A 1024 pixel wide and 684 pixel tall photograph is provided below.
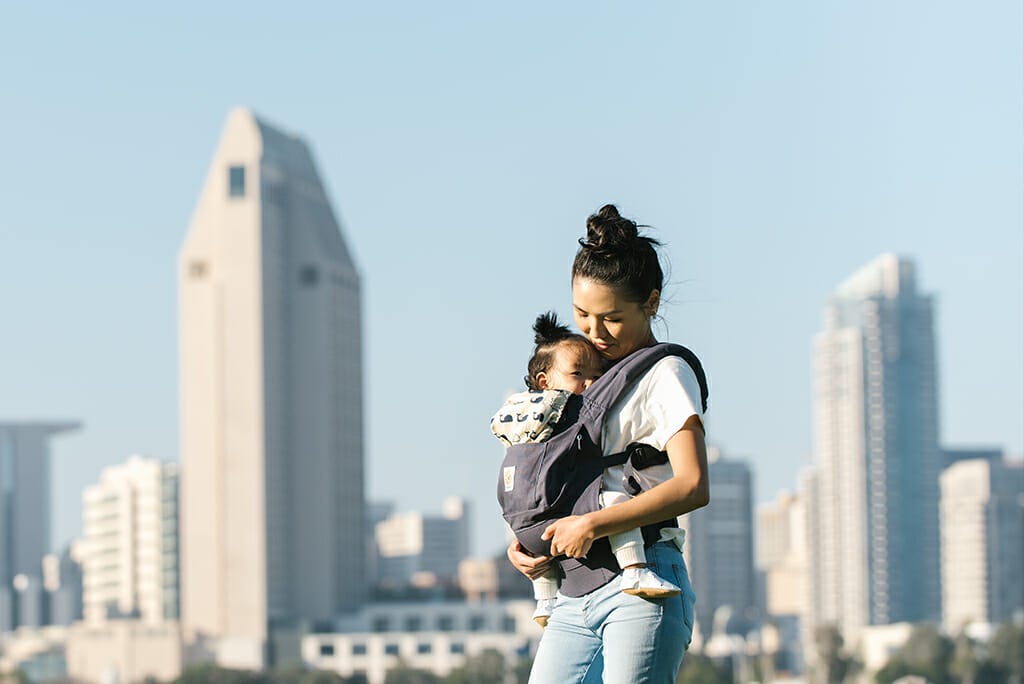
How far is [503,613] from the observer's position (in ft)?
375

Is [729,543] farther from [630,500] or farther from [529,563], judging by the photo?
[630,500]

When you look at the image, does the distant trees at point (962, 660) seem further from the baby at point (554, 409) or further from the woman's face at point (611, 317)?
the woman's face at point (611, 317)

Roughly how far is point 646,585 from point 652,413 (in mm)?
361

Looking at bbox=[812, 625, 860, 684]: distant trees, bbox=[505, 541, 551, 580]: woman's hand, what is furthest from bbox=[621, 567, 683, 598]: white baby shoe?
bbox=[812, 625, 860, 684]: distant trees

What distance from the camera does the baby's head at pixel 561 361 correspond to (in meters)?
5.20

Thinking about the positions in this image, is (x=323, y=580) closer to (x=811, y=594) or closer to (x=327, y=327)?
(x=327, y=327)

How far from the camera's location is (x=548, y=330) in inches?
211

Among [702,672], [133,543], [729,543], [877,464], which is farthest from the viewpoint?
[877,464]

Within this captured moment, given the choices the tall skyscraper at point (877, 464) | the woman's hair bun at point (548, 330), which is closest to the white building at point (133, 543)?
the tall skyscraper at point (877, 464)

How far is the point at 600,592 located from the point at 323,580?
107275mm

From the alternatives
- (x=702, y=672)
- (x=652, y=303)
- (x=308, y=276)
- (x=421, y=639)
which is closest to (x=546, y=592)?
(x=652, y=303)

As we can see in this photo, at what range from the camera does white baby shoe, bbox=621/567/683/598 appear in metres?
4.84

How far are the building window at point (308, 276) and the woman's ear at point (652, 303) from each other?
107043mm

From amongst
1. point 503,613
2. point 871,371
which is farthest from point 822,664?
point 871,371
